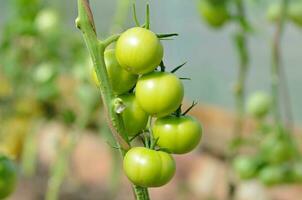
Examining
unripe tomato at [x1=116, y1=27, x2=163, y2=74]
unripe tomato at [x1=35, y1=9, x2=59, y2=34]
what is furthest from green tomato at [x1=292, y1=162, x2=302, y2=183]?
unripe tomato at [x1=116, y1=27, x2=163, y2=74]

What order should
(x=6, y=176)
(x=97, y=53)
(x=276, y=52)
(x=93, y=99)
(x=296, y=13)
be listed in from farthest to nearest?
1. (x=93, y=99)
2. (x=296, y=13)
3. (x=276, y=52)
4. (x=6, y=176)
5. (x=97, y=53)

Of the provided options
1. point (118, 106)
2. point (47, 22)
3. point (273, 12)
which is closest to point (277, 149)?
point (273, 12)

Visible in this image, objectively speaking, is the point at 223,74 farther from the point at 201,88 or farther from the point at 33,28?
the point at 33,28

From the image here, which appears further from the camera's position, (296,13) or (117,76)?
(296,13)

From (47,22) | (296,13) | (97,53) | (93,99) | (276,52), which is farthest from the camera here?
(47,22)

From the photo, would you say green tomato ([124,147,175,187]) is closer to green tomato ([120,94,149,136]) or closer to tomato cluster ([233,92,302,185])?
green tomato ([120,94,149,136])

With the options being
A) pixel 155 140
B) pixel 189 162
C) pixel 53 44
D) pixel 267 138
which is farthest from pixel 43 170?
pixel 155 140

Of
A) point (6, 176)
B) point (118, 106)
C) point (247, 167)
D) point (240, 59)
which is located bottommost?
point (247, 167)

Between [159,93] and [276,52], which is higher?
[159,93]

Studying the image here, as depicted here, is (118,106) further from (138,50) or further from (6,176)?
(6,176)
